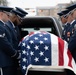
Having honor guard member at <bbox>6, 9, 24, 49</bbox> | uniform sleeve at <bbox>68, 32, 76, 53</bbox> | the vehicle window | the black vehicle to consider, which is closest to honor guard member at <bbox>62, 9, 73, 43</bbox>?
uniform sleeve at <bbox>68, 32, 76, 53</bbox>

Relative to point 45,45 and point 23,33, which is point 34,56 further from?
point 23,33

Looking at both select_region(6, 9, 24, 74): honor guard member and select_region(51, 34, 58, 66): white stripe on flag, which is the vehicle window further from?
select_region(51, 34, 58, 66): white stripe on flag

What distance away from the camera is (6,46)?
427 centimetres

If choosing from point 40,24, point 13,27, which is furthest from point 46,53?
point 40,24

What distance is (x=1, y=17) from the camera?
460 cm

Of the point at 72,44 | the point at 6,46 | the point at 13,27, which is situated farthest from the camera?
the point at 13,27

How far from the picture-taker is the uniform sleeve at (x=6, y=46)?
4.26m

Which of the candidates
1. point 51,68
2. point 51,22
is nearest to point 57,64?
point 51,68

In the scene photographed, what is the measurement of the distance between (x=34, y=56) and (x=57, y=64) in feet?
0.96

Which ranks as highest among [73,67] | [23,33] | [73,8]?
[73,8]

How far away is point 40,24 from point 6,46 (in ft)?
7.97

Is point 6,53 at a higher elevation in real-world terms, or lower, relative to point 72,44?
lower

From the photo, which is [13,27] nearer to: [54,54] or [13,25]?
[13,25]

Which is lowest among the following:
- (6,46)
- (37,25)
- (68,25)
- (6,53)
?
(37,25)
